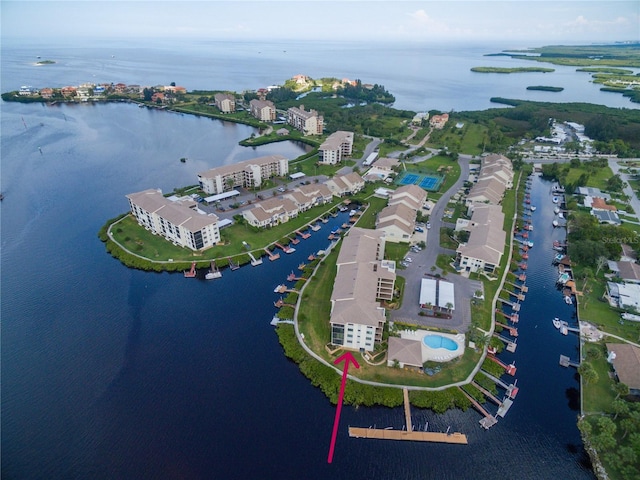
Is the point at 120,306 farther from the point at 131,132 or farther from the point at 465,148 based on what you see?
the point at 465,148

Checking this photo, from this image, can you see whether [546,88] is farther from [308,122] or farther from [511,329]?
[511,329]

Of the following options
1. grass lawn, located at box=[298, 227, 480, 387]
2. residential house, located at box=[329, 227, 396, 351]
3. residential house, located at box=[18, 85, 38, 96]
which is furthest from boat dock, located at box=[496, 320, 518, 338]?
residential house, located at box=[18, 85, 38, 96]

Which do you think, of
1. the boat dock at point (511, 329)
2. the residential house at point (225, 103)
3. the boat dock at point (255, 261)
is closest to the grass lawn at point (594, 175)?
the boat dock at point (511, 329)

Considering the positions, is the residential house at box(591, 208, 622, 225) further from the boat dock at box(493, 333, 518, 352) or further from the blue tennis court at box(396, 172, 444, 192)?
the boat dock at box(493, 333, 518, 352)

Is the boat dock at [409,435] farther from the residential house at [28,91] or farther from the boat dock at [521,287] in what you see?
the residential house at [28,91]

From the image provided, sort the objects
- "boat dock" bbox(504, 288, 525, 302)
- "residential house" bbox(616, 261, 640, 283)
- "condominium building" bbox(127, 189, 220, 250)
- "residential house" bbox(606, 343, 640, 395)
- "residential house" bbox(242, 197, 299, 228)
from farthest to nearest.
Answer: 1. "residential house" bbox(242, 197, 299, 228)
2. "condominium building" bbox(127, 189, 220, 250)
3. "residential house" bbox(616, 261, 640, 283)
4. "boat dock" bbox(504, 288, 525, 302)
5. "residential house" bbox(606, 343, 640, 395)
